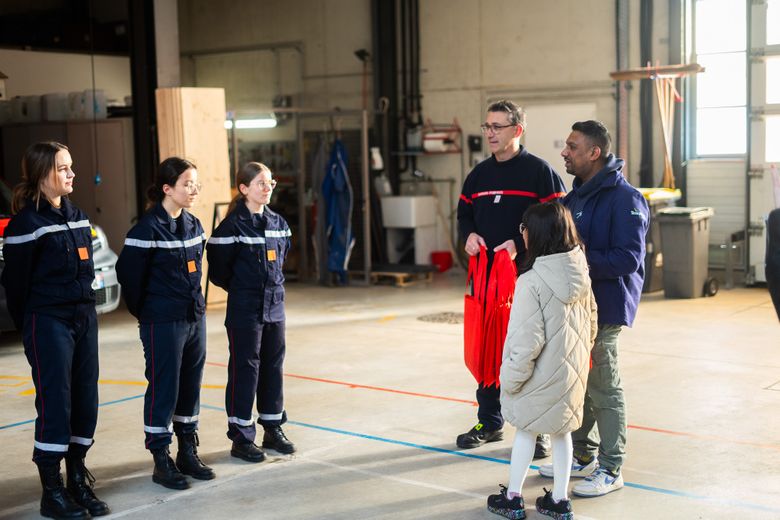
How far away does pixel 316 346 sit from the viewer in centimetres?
867

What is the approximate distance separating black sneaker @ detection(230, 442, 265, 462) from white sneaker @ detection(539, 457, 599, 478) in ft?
4.98

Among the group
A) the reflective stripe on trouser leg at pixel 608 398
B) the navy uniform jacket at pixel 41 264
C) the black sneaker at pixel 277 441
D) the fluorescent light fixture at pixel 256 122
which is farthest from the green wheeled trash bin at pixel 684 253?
the navy uniform jacket at pixel 41 264

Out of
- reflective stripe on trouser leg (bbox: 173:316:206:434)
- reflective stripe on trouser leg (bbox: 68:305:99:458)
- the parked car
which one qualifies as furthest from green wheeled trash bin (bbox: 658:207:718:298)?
reflective stripe on trouser leg (bbox: 68:305:99:458)

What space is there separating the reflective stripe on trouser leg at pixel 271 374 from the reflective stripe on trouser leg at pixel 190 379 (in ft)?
1.35

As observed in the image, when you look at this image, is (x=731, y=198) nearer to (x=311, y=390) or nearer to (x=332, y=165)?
(x=332, y=165)

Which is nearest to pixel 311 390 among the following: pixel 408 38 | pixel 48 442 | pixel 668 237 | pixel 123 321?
pixel 48 442

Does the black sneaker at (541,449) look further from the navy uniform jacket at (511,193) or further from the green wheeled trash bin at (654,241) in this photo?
the green wheeled trash bin at (654,241)

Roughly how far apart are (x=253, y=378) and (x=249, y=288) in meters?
0.49

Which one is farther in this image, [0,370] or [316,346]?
[316,346]

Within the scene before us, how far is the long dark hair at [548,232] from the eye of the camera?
4172mm

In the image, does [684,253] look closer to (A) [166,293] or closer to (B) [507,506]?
(B) [507,506]

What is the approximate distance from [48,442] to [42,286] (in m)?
0.72

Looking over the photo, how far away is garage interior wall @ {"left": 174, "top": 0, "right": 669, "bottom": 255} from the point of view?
42.4 feet

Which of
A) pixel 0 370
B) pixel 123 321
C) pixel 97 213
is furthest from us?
pixel 97 213
